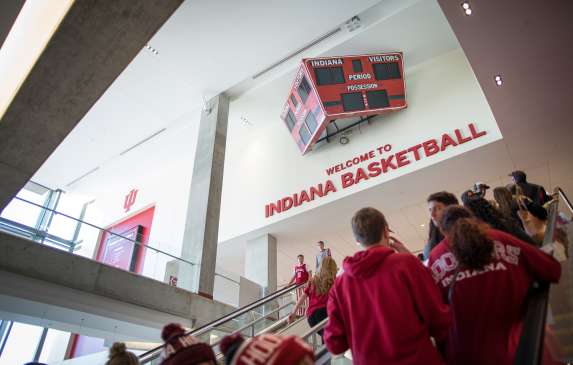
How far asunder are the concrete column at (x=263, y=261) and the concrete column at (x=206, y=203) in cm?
275

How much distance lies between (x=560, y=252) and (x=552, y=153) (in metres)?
7.81

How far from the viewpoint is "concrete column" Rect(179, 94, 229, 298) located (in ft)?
30.1

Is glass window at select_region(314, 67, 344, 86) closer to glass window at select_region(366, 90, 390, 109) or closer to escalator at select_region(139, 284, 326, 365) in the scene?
glass window at select_region(366, 90, 390, 109)

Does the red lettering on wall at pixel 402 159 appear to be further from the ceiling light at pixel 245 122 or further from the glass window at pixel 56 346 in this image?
the glass window at pixel 56 346

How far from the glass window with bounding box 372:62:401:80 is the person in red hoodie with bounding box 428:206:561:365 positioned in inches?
365

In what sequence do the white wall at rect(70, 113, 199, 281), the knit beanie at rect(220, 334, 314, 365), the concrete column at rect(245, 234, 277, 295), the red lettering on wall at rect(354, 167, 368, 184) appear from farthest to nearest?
the white wall at rect(70, 113, 199, 281) → the concrete column at rect(245, 234, 277, 295) → the red lettering on wall at rect(354, 167, 368, 184) → the knit beanie at rect(220, 334, 314, 365)

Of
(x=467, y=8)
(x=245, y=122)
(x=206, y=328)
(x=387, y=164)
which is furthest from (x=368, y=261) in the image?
(x=245, y=122)

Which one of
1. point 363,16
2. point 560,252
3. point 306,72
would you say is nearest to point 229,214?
point 306,72

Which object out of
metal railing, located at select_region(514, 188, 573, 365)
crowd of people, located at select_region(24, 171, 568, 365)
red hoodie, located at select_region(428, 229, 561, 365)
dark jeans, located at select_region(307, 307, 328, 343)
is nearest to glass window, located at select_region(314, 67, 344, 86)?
dark jeans, located at select_region(307, 307, 328, 343)

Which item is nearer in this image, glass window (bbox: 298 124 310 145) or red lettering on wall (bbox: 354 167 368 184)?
red lettering on wall (bbox: 354 167 368 184)

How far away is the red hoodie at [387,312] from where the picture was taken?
1.58 metres

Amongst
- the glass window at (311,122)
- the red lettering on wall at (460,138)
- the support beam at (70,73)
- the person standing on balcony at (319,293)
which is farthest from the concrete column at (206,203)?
the red lettering on wall at (460,138)

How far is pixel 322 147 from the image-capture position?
12.2 meters

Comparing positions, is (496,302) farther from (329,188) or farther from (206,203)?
(329,188)
